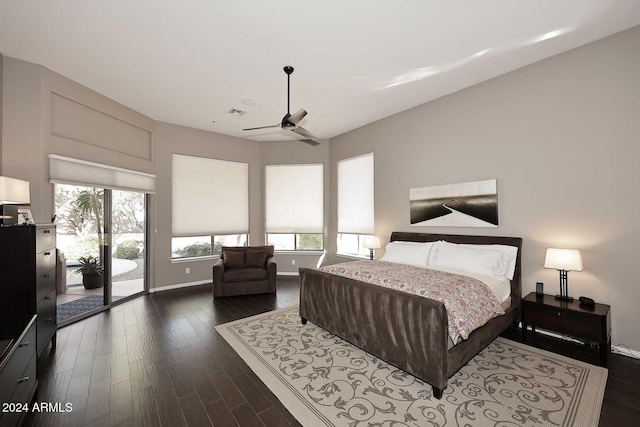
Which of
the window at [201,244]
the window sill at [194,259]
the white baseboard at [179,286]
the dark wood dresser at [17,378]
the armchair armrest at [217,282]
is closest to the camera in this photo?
the dark wood dresser at [17,378]

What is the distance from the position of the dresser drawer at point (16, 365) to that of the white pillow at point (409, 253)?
398 cm

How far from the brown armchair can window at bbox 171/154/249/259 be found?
0.83 m

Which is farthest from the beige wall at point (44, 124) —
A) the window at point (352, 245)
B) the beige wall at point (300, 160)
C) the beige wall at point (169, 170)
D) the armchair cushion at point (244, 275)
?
the window at point (352, 245)

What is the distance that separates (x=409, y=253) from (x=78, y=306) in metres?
5.00

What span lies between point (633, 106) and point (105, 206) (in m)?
6.93

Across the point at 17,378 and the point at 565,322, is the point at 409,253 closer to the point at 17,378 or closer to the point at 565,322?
the point at 565,322

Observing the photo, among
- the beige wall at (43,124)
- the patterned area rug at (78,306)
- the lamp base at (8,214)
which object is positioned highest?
the beige wall at (43,124)

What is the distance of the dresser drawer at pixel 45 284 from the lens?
8.39 feet

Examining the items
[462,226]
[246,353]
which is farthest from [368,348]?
[462,226]

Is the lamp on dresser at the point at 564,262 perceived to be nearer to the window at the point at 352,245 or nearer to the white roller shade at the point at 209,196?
the window at the point at 352,245

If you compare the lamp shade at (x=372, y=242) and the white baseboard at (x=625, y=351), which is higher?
the lamp shade at (x=372, y=242)

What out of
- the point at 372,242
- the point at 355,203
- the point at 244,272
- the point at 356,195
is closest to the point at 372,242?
the point at 372,242

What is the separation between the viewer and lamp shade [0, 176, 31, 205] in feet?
8.00

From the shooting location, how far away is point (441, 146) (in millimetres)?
4359
